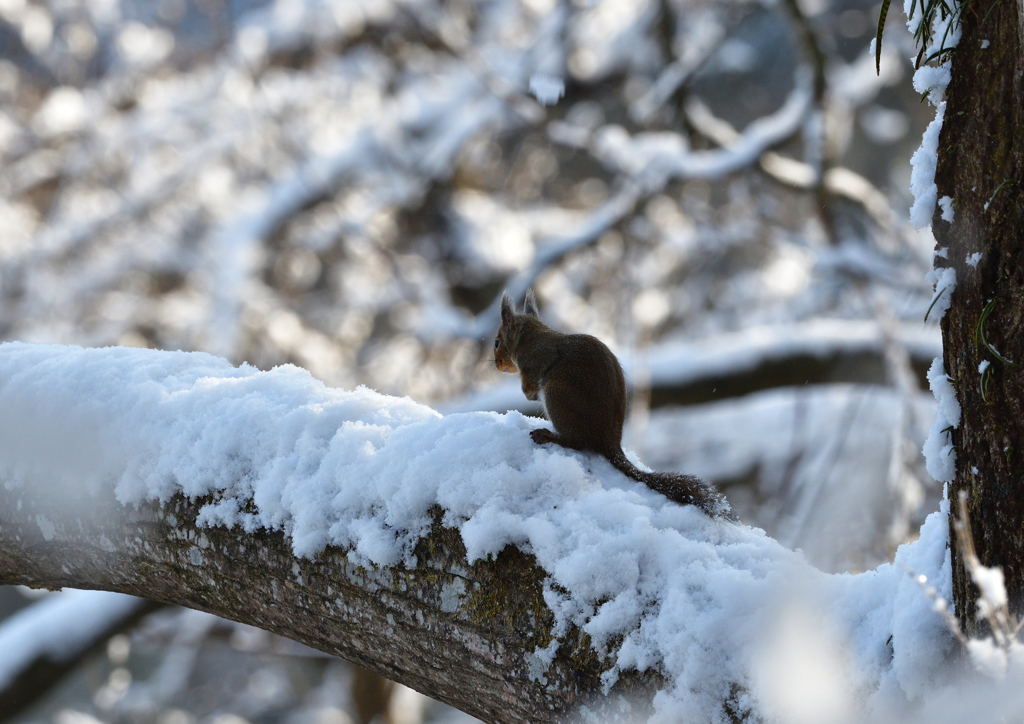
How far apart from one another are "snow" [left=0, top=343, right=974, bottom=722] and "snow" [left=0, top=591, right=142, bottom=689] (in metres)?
1.38

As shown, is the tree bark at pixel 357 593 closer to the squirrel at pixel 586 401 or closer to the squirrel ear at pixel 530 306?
the squirrel at pixel 586 401

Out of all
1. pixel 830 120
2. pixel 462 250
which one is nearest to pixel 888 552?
pixel 830 120

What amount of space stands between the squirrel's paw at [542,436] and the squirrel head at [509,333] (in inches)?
25.2

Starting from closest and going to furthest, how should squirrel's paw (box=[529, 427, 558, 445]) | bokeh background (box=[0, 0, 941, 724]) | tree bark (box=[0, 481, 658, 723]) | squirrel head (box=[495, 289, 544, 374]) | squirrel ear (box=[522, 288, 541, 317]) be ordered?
1. tree bark (box=[0, 481, 658, 723])
2. squirrel's paw (box=[529, 427, 558, 445])
3. squirrel head (box=[495, 289, 544, 374])
4. squirrel ear (box=[522, 288, 541, 317])
5. bokeh background (box=[0, 0, 941, 724])

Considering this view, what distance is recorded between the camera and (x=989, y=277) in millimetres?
938

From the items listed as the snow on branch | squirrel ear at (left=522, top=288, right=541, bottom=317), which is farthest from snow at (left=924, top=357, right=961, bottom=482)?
the snow on branch

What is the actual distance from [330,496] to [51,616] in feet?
7.20

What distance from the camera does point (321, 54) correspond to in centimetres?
622

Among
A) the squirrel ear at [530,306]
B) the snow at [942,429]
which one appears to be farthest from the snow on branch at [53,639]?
the snow at [942,429]

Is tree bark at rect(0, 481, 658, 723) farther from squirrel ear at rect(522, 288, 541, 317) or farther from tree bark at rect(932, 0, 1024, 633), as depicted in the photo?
squirrel ear at rect(522, 288, 541, 317)

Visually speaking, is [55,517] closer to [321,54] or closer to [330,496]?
[330,496]

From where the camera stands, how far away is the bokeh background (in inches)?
→ 167

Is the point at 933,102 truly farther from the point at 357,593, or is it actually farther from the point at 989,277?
the point at 357,593

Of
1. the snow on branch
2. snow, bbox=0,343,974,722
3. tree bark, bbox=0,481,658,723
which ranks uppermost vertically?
snow, bbox=0,343,974,722
